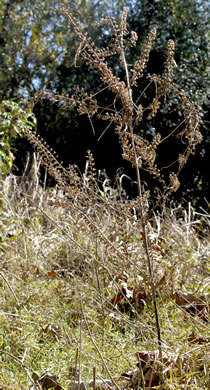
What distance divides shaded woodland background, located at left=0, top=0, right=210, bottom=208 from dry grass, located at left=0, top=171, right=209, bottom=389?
313 cm

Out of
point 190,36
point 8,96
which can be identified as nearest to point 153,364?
point 190,36

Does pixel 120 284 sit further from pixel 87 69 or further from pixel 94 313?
pixel 87 69

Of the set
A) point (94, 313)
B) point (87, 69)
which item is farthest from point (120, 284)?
point (87, 69)

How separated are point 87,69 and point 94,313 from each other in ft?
21.6

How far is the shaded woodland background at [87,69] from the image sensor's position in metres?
7.16

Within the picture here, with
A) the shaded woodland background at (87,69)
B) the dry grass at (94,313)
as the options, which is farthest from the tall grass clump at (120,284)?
the shaded woodland background at (87,69)

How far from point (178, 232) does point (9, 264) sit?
132 cm

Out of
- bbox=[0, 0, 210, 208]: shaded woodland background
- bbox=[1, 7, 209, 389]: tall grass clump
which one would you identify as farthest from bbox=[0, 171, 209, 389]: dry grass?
bbox=[0, 0, 210, 208]: shaded woodland background

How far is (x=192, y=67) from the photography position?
7223mm

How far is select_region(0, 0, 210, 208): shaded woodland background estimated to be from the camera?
716 cm

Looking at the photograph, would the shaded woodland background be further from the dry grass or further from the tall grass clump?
the tall grass clump

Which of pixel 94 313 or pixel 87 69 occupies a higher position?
pixel 87 69

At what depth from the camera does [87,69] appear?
27.0 ft

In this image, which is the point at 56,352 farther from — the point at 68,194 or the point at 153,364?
the point at 68,194
